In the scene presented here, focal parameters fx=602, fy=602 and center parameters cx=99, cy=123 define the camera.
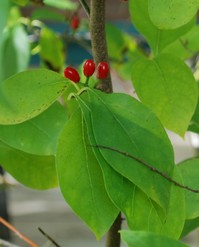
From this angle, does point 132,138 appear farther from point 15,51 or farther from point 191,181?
point 15,51

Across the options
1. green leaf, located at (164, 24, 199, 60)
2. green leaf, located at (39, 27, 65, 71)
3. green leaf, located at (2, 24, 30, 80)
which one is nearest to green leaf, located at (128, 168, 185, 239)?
green leaf, located at (2, 24, 30, 80)

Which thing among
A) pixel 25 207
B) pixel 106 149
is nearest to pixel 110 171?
pixel 106 149

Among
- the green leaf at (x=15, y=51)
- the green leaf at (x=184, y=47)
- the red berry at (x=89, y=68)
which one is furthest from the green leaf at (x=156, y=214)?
the green leaf at (x=184, y=47)

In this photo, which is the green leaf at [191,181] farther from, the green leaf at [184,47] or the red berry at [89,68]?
the green leaf at [184,47]

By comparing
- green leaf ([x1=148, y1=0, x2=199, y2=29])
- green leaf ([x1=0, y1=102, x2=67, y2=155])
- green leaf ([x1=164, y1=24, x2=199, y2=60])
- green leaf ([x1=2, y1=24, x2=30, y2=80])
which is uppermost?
green leaf ([x1=148, y1=0, x2=199, y2=29])

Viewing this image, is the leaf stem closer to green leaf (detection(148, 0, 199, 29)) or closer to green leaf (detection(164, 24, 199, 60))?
green leaf (detection(148, 0, 199, 29))

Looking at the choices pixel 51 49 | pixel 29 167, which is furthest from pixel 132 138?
pixel 51 49
